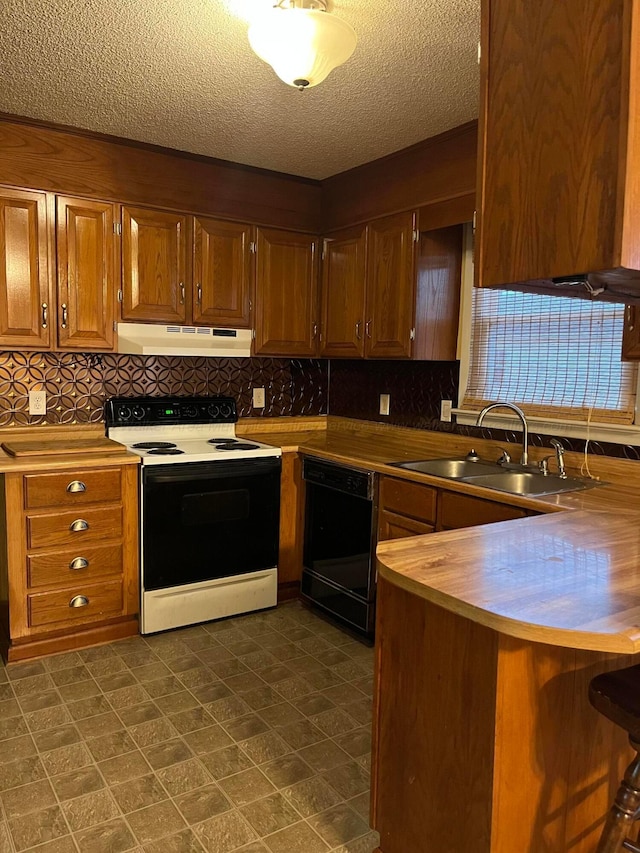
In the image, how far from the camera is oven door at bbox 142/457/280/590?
3.11 m

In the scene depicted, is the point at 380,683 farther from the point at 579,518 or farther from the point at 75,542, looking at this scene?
the point at 75,542

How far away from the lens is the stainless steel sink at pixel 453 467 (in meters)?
3.02

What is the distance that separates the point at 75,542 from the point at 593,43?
2.75m

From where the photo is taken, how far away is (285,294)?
12.6 ft

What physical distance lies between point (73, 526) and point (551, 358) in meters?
2.37

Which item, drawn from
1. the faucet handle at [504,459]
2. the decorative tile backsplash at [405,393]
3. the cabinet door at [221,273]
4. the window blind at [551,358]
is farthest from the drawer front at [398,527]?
the cabinet door at [221,273]

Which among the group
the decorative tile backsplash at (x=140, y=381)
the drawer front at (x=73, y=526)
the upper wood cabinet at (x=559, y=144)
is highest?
the upper wood cabinet at (x=559, y=144)

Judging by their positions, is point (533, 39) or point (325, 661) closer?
point (533, 39)

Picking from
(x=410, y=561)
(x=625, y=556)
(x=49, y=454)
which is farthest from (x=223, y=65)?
(x=625, y=556)

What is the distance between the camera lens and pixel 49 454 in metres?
2.93

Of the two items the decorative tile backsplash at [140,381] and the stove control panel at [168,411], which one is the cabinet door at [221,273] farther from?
the stove control panel at [168,411]

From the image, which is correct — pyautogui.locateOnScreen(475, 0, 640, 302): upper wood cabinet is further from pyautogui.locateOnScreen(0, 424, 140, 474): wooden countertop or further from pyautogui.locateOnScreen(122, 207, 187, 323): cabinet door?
pyautogui.locateOnScreen(122, 207, 187, 323): cabinet door

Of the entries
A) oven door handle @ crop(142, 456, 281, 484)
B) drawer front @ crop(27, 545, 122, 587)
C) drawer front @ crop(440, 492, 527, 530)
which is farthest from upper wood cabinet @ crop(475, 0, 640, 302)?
drawer front @ crop(27, 545, 122, 587)

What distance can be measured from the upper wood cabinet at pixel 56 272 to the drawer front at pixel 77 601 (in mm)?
1180
